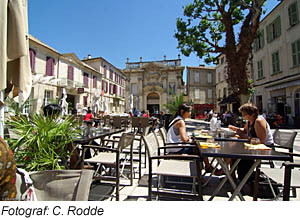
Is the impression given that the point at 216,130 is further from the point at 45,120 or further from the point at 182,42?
the point at 182,42

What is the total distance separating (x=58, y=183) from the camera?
99 cm

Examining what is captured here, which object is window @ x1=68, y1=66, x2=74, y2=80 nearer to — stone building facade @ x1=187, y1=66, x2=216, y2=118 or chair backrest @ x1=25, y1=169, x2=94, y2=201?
stone building facade @ x1=187, y1=66, x2=216, y2=118

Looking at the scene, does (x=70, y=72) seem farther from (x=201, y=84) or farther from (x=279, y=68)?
(x=201, y=84)

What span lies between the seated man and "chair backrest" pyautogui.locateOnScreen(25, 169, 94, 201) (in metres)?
0.13

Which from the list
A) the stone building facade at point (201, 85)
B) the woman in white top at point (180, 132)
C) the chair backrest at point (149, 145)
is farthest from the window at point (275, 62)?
the stone building facade at point (201, 85)

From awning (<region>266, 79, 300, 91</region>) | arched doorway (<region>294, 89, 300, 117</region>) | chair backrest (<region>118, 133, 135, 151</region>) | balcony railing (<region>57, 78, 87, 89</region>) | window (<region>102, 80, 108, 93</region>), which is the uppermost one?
window (<region>102, 80, 108, 93</region>)

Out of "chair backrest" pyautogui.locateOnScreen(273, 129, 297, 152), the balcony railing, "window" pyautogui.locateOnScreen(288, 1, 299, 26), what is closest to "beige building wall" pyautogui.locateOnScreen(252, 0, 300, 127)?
"window" pyautogui.locateOnScreen(288, 1, 299, 26)

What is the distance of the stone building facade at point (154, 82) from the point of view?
27658mm

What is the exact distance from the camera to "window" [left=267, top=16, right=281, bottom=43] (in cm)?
1261

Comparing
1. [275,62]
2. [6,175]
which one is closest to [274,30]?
[275,62]

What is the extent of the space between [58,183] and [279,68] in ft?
52.5

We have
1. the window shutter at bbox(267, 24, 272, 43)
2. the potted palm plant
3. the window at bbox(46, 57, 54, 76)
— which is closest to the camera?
the potted palm plant

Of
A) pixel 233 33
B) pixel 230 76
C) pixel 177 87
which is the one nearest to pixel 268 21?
pixel 233 33
